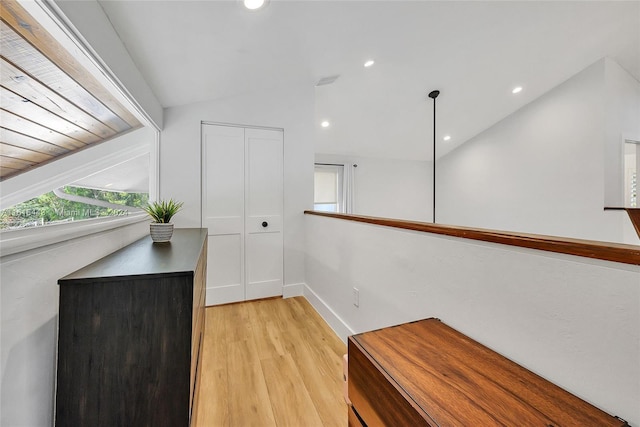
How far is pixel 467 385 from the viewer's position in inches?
26.9

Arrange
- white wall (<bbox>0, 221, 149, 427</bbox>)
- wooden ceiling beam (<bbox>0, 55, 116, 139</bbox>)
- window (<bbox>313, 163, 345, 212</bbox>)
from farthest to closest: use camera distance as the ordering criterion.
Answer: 1. window (<bbox>313, 163, 345, 212</bbox>)
2. wooden ceiling beam (<bbox>0, 55, 116, 139</bbox>)
3. white wall (<bbox>0, 221, 149, 427</bbox>)

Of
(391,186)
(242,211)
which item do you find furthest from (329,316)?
(391,186)

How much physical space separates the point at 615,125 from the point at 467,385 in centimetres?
473

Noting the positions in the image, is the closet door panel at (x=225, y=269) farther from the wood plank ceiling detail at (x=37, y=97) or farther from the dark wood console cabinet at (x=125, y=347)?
the dark wood console cabinet at (x=125, y=347)

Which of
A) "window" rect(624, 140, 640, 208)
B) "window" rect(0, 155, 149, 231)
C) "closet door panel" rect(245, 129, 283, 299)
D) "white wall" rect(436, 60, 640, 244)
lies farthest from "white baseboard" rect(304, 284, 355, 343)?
"window" rect(624, 140, 640, 208)

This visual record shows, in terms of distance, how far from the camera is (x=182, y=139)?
8.25 ft

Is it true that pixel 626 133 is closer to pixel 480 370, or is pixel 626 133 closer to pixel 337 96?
pixel 337 96

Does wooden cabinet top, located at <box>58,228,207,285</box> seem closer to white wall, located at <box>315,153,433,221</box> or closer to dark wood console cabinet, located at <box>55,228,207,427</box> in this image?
dark wood console cabinet, located at <box>55,228,207,427</box>

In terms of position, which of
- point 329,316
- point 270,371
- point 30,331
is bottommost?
point 270,371

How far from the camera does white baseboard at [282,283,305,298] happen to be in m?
2.91

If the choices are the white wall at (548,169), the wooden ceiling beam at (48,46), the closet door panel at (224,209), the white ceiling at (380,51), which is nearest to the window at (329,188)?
the white ceiling at (380,51)

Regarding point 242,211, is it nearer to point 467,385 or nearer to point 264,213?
point 264,213

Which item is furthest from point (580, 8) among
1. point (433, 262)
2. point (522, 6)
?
point (433, 262)

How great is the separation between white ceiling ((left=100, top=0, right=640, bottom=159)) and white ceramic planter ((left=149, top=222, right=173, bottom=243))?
43.6 inches
